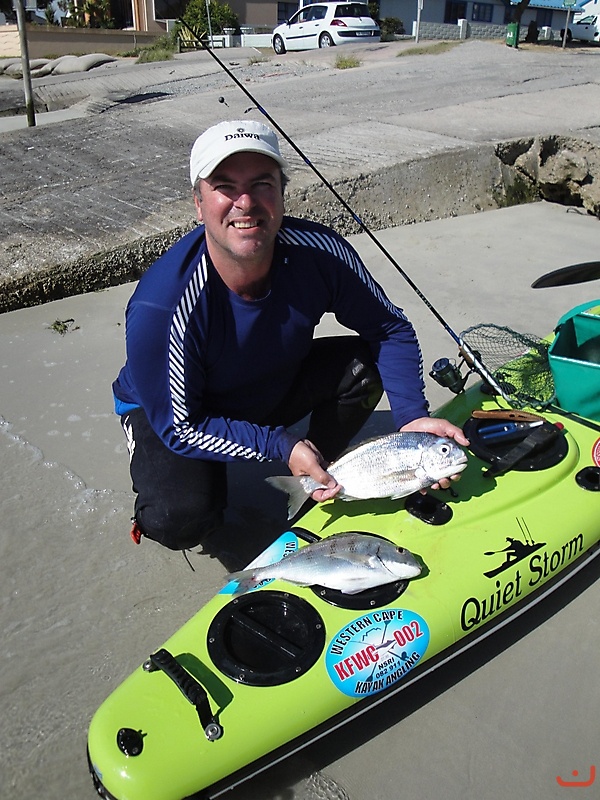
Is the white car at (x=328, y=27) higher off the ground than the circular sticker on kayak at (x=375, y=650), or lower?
higher

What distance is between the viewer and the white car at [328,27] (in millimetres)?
23766

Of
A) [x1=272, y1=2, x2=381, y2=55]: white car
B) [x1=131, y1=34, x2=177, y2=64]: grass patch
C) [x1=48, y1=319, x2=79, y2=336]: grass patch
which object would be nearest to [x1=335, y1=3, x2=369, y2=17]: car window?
[x1=272, y1=2, x2=381, y2=55]: white car

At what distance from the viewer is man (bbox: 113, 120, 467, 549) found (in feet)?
7.54

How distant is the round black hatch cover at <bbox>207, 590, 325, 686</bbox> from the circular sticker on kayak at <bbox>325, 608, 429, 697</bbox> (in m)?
0.07

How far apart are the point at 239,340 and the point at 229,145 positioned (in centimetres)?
67

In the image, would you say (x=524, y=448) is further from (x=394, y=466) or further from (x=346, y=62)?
(x=346, y=62)

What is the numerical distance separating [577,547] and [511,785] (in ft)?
2.86

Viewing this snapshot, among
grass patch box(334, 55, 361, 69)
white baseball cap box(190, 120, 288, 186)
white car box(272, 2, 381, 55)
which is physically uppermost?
white car box(272, 2, 381, 55)

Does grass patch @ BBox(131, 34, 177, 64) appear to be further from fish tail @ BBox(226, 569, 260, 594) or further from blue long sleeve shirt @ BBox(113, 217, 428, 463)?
fish tail @ BBox(226, 569, 260, 594)

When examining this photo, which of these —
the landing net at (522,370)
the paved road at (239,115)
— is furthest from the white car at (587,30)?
the landing net at (522,370)

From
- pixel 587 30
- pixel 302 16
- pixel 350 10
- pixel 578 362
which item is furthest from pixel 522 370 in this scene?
pixel 587 30

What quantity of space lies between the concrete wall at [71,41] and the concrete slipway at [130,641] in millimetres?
31704

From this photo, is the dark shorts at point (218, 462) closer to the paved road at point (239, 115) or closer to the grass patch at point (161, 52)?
the paved road at point (239, 115)

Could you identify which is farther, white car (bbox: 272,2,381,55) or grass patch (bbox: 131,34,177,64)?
white car (bbox: 272,2,381,55)
